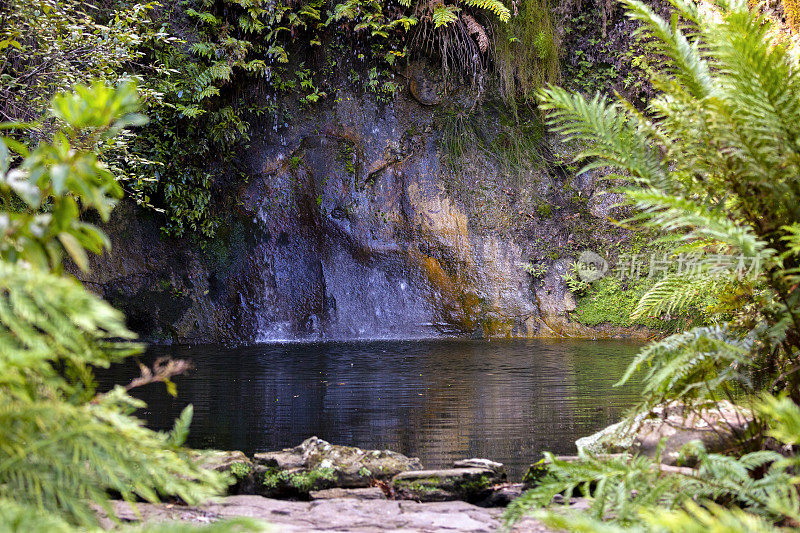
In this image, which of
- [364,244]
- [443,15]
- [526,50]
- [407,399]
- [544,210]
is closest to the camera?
[407,399]

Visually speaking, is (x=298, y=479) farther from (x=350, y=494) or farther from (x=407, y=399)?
(x=407, y=399)

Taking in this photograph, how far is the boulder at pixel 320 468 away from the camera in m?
2.37

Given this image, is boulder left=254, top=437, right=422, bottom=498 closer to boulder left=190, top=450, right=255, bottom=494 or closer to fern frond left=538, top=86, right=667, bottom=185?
boulder left=190, top=450, right=255, bottom=494

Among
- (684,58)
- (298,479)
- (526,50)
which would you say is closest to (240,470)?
(298,479)

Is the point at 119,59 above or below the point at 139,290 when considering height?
above

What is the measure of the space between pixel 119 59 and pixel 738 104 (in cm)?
653

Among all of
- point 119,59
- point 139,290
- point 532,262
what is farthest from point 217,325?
point 532,262

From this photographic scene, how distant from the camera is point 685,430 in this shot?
1.77 meters

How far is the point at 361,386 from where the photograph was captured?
5.57 meters

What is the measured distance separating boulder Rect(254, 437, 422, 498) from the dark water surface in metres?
0.47

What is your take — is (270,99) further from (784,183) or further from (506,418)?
(784,183)

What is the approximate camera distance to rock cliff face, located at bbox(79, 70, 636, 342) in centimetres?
1061

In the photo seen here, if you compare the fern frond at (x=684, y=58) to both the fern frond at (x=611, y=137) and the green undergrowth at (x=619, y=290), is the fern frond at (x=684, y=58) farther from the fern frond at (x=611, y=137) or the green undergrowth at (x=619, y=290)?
the green undergrowth at (x=619, y=290)

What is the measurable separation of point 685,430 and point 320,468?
1.37 m
